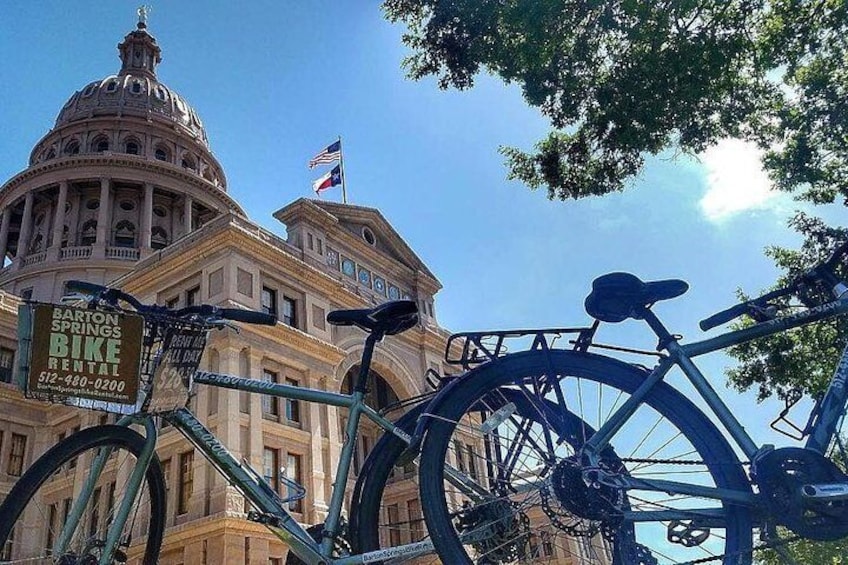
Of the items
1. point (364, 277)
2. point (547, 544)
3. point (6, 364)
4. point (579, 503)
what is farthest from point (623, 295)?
point (6, 364)

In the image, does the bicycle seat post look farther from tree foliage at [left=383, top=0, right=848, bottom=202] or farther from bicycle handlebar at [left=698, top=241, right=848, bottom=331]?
tree foliage at [left=383, top=0, right=848, bottom=202]

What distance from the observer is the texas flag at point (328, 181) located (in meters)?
32.5

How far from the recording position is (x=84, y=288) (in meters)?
4.13

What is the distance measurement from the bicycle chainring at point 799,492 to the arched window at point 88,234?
1745 inches

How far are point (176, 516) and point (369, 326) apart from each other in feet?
65.3

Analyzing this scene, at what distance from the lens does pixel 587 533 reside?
3291 mm

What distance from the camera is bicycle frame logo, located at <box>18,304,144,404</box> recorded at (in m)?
3.60

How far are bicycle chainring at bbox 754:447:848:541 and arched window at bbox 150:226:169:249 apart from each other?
144 feet

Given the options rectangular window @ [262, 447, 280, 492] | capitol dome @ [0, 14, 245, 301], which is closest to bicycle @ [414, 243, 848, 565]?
rectangular window @ [262, 447, 280, 492]

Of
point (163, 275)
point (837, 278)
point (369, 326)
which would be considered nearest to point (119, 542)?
point (369, 326)

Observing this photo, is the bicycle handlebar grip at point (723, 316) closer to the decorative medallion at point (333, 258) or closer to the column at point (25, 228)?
the decorative medallion at point (333, 258)

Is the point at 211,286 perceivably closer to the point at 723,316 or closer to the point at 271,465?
the point at 271,465

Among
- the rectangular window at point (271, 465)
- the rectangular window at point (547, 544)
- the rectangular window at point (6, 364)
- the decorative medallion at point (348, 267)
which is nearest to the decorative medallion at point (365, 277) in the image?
the decorative medallion at point (348, 267)

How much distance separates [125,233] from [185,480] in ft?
84.1
